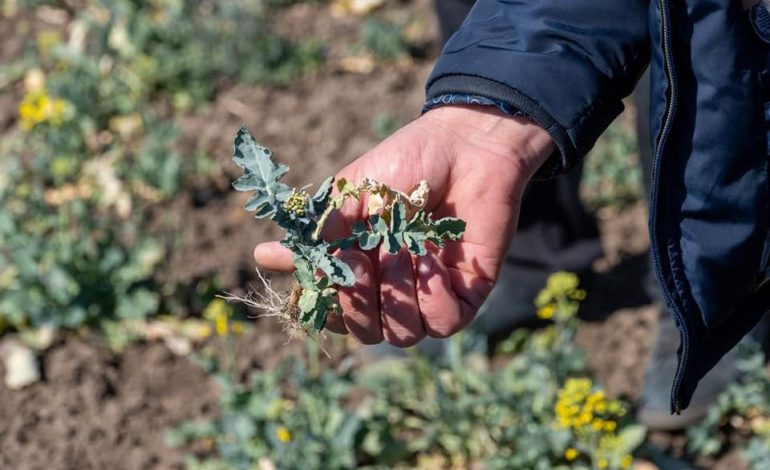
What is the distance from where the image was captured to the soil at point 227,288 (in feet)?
9.94

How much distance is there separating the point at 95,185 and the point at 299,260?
265 cm

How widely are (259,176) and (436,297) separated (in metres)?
0.37

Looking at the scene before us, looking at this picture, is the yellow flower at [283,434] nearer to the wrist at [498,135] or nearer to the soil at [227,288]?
the soil at [227,288]

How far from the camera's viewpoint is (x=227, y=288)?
3.58 metres

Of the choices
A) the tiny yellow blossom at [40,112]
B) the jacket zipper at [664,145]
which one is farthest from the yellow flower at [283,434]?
the tiny yellow blossom at [40,112]

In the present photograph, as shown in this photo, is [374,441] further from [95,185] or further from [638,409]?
[95,185]

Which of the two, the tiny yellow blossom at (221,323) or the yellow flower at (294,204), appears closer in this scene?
the yellow flower at (294,204)

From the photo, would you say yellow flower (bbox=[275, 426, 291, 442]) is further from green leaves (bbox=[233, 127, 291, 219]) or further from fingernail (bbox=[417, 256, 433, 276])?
green leaves (bbox=[233, 127, 291, 219])

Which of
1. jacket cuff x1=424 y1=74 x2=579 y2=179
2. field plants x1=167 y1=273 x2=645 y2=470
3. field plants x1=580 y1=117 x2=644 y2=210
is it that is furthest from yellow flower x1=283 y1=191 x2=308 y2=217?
field plants x1=580 y1=117 x2=644 y2=210

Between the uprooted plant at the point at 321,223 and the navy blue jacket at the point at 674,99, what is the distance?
0.94 ft

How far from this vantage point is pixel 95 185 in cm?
Result: 409

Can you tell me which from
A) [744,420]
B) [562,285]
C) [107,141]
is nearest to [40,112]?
[107,141]

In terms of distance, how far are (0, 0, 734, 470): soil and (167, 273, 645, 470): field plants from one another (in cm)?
22

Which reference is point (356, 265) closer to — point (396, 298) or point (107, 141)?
point (396, 298)
